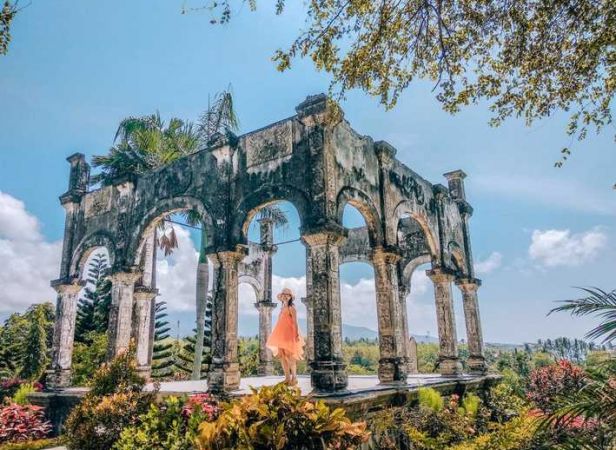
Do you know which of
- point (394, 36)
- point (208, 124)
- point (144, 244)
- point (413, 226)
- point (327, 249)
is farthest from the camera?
point (413, 226)

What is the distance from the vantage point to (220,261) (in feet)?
32.1

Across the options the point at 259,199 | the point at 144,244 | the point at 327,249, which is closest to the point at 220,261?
the point at 259,199

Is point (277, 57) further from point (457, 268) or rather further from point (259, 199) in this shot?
point (457, 268)

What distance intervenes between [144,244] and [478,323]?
10.1 m

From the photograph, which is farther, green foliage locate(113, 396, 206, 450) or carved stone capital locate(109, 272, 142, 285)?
carved stone capital locate(109, 272, 142, 285)

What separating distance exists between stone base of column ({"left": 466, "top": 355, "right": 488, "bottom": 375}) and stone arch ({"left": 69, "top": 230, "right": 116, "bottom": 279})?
10.9 meters

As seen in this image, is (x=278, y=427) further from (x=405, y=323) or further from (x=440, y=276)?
(x=405, y=323)

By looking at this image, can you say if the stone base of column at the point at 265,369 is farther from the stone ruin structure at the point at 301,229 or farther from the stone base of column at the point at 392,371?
the stone base of column at the point at 392,371

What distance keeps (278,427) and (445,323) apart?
30.2ft

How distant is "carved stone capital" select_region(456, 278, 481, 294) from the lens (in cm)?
1491

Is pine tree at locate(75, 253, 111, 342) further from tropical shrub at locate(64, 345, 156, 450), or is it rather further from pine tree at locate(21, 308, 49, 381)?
Answer: tropical shrub at locate(64, 345, 156, 450)

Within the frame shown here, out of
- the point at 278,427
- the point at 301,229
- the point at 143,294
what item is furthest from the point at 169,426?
the point at 143,294

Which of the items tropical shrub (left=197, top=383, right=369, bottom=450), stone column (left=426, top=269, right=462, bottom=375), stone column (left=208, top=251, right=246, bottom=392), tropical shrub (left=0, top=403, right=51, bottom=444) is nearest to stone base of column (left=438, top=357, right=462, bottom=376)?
stone column (left=426, top=269, right=462, bottom=375)

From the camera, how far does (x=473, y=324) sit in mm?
14641
